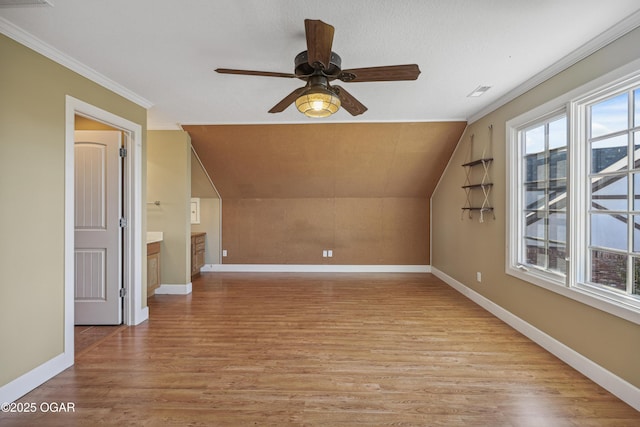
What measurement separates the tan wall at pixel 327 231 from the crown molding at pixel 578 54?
295 cm

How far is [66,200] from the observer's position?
7.66 feet

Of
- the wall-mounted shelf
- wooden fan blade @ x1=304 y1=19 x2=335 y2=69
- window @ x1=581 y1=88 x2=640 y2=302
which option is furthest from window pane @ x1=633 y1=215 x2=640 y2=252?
wooden fan blade @ x1=304 y1=19 x2=335 y2=69

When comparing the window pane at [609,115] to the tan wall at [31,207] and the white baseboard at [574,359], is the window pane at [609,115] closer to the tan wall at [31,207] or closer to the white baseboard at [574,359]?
the white baseboard at [574,359]

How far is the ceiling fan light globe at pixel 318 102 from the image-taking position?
1.88 metres

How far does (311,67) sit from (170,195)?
3.38 meters

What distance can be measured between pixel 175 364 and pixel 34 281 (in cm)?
122

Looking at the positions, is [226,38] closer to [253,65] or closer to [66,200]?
[253,65]

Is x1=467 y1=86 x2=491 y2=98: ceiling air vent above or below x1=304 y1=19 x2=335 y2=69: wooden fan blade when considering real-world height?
above

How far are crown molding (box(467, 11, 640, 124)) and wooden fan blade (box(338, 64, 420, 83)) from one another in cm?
142

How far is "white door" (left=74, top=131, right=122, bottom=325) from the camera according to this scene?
121 inches

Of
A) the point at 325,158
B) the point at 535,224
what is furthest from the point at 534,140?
the point at 325,158

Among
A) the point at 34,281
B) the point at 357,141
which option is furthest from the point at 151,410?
the point at 357,141

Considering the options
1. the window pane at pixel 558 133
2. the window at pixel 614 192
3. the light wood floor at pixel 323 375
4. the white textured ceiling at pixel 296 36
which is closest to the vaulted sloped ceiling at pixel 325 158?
the white textured ceiling at pixel 296 36

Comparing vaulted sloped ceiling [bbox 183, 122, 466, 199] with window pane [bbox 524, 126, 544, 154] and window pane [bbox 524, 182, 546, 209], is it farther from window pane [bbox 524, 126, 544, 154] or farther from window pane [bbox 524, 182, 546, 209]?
window pane [bbox 524, 182, 546, 209]
